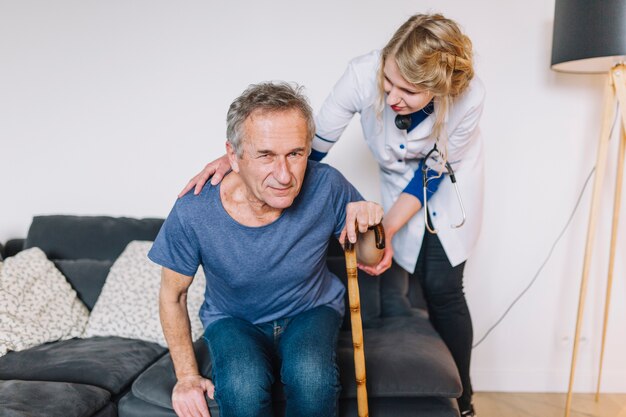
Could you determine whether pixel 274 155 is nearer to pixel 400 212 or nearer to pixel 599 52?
pixel 400 212

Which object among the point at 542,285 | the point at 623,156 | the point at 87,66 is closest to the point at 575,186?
the point at 623,156

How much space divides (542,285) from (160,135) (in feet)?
6.23

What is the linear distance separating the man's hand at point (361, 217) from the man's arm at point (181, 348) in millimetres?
473

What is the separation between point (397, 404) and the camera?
1699 millimetres

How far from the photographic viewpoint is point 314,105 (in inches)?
102

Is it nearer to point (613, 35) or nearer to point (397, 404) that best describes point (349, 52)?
point (613, 35)

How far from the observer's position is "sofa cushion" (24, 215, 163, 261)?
2482 millimetres

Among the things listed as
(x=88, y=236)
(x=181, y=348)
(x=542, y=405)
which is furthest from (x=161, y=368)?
(x=542, y=405)

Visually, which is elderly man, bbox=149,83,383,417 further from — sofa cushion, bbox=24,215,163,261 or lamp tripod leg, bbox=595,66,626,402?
lamp tripod leg, bbox=595,66,626,402

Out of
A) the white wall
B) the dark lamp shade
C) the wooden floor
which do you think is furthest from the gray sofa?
the dark lamp shade

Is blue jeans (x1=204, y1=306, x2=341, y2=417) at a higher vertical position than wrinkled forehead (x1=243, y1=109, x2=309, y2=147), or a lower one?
lower

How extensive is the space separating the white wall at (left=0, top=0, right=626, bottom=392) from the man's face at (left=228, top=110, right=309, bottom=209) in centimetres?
117

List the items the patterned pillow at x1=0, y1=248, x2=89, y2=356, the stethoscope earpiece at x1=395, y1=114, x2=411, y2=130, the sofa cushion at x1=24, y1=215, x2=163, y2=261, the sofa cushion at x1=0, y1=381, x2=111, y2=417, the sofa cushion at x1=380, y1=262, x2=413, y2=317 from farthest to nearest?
the sofa cushion at x1=24, y1=215, x2=163, y2=261
the sofa cushion at x1=380, y1=262, x2=413, y2=317
the patterned pillow at x1=0, y1=248, x2=89, y2=356
the stethoscope earpiece at x1=395, y1=114, x2=411, y2=130
the sofa cushion at x1=0, y1=381, x2=111, y2=417

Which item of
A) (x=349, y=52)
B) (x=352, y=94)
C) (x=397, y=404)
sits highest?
(x=349, y=52)
